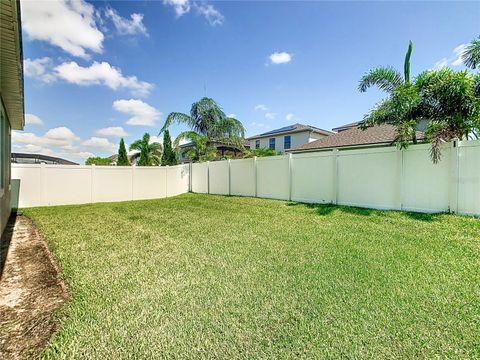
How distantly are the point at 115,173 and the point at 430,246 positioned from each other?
1386cm

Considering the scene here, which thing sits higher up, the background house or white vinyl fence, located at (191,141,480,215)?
the background house

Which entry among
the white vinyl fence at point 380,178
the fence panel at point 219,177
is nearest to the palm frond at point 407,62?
the white vinyl fence at point 380,178

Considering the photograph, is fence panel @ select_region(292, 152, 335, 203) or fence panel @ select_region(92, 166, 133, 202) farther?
fence panel @ select_region(92, 166, 133, 202)

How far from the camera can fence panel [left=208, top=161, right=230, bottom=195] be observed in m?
13.4

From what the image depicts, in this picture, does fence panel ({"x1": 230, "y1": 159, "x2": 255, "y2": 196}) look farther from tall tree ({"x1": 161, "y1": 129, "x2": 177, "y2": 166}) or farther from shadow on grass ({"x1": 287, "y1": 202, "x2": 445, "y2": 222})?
tall tree ({"x1": 161, "y1": 129, "x2": 177, "y2": 166})

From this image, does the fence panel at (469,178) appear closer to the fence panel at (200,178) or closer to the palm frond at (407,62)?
the palm frond at (407,62)

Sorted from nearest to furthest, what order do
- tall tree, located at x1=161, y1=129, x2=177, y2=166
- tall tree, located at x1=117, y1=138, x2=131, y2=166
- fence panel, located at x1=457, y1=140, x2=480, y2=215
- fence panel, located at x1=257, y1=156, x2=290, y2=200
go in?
fence panel, located at x1=457, y1=140, x2=480, y2=215 < fence panel, located at x1=257, y1=156, x2=290, y2=200 < tall tree, located at x1=161, y1=129, x2=177, y2=166 < tall tree, located at x1=117, y1=138, x2=131, y2=166

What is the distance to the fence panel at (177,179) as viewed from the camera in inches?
600

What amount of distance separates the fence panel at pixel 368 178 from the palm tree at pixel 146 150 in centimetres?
1937

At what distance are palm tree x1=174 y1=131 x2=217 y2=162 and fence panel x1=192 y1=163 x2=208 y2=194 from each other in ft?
3.47

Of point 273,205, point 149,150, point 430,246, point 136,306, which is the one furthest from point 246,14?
point 149,150

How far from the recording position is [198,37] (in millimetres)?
10188

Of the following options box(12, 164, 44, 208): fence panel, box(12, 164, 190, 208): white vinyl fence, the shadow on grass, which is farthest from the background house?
box(12, 164, 44, 208): fence panel

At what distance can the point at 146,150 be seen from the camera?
899 inches
